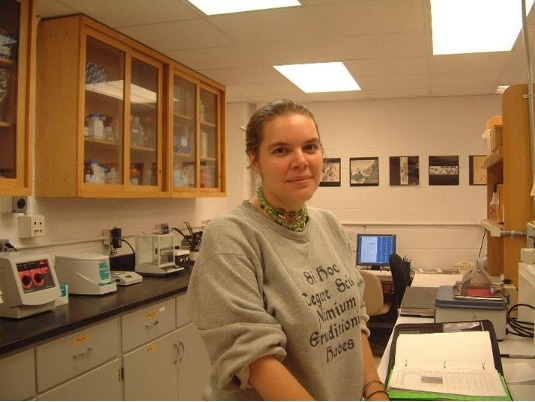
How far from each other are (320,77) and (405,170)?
1.46 m

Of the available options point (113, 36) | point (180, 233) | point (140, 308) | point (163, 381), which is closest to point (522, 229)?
point (140, 308)

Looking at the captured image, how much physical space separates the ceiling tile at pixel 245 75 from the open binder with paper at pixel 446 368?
2711mm

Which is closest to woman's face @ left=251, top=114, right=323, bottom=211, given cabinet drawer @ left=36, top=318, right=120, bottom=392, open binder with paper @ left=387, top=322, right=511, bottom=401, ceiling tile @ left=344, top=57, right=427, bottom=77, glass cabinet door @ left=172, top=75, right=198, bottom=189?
open binder with paper @ left=387, top=322, right=511, bottom=401

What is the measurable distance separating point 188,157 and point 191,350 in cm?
155

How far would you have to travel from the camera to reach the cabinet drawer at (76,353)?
1.95 m

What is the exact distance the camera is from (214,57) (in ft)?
11.6

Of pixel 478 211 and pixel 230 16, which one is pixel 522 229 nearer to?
pixel 230 16

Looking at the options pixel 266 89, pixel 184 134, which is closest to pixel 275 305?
pixel 184 134

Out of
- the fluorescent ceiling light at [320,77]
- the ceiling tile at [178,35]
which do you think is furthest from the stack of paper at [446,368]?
the fluorescent ceiling light at [320,77]

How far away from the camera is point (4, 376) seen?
1.77 metres

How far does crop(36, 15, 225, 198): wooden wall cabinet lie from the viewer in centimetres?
269

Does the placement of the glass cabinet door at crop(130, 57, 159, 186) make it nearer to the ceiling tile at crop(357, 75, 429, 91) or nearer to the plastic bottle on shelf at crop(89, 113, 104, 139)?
the plastic bottle on shelf at crop(89, 113, 104, 139)

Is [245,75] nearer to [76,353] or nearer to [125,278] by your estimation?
[125,278]

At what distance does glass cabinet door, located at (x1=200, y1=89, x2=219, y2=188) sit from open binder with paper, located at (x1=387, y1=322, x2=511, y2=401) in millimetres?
2753
